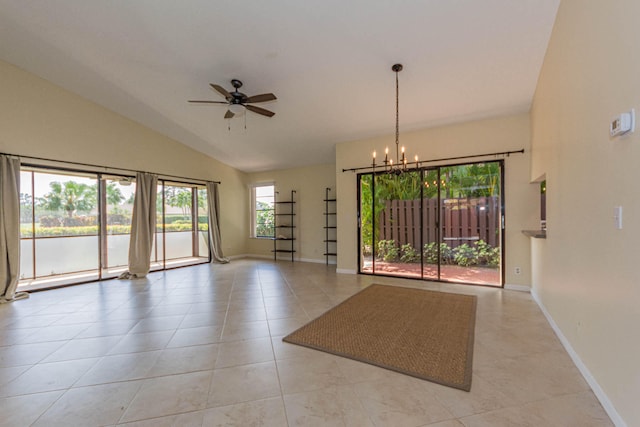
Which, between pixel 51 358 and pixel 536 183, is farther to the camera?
pixel 536 183

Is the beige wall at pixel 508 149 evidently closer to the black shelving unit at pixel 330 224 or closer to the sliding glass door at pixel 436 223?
the sliding glass door at pixel 436 223

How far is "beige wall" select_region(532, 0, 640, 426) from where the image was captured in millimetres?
1433

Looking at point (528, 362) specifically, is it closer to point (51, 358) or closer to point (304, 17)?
point (304, 17)

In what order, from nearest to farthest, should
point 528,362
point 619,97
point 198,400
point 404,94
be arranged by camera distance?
point 619,97 → point 198,400 → point 528,362 → point 404,94

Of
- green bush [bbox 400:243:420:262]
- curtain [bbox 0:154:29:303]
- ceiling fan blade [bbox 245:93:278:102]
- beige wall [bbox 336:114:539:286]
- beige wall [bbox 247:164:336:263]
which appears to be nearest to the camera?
ceiling fan blade [bbox 245:93:278:102]

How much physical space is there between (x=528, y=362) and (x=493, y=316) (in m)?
1.04

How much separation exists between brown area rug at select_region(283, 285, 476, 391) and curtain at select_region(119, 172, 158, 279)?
4460 millimetres

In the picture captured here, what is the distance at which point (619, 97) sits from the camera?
1547 millimetres

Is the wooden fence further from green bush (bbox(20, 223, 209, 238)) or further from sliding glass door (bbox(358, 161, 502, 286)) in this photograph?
green bush (bbox(20, 223, 209, 238))

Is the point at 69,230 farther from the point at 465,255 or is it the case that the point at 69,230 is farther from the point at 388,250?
the point at 465,255

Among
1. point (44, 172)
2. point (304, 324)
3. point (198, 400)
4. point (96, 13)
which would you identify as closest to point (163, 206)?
point (44, 172)

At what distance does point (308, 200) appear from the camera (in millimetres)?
7348

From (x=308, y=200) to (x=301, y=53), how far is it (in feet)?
14.4

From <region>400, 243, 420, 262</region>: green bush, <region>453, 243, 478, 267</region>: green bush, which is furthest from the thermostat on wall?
<region>400, 243, 420, 262</region>: green bush
